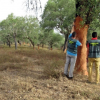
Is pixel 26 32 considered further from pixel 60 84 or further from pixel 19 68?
pixel 60 84

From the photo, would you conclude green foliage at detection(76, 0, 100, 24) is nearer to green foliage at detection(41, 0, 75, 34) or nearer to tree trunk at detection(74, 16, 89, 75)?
tree trunk at detection(74, 16, 89, 75)

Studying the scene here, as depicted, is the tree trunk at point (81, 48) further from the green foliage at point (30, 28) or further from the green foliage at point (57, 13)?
the green foliage at point (30, 28)

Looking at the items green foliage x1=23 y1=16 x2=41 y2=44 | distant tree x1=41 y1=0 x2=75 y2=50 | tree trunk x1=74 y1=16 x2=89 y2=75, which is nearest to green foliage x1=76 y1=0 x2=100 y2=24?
tree trunk x1=74 y1=16 x2=89 y2=75

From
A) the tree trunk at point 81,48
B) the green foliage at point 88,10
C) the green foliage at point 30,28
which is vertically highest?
the green foliage at point 30,28

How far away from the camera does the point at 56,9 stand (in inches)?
771

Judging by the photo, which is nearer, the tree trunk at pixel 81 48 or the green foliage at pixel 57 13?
the tree trunk at pixel 81 48

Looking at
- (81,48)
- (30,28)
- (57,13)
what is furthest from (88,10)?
(30,28)

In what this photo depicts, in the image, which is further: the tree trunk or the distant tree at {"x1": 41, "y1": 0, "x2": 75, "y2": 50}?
the distant tree at {"x1": 41, "y1": 0, "x2": 75, "y2": 50}

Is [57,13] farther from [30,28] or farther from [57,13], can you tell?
[30,28]

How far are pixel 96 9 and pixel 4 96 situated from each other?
4208 mm

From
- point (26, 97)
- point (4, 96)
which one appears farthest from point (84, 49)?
point (4, 96)

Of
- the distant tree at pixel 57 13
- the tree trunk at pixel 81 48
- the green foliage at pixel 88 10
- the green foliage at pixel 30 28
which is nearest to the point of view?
the green foliage at pixel 88 10

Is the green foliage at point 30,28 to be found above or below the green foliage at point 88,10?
above

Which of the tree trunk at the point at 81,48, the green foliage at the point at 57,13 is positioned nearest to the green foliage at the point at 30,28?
the green foliage at the point at 57,13
